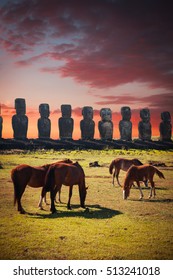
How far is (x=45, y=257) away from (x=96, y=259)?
40.1 inches

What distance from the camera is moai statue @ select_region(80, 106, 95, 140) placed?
3856 centimetres

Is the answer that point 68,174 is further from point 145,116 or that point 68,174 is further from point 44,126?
point 145,116

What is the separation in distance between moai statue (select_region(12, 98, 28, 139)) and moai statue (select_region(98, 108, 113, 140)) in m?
8.74

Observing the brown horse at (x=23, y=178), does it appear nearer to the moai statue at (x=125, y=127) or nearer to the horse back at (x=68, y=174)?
the horse back at (x=68, y=174)

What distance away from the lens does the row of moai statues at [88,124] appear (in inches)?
1449

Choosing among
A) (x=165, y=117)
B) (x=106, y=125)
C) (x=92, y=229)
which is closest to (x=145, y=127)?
(x=165, y=117)

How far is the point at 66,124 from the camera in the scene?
38469mm

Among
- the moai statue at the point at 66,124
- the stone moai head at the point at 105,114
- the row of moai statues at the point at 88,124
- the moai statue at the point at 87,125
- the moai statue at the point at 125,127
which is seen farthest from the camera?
the stone moai head at the point at 105,114

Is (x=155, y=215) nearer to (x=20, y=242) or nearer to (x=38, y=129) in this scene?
(x=20, y=242)

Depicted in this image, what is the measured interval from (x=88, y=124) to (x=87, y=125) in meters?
0.18

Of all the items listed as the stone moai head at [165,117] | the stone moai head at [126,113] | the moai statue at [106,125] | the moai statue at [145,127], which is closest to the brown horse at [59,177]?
the moai statue at [106,125]

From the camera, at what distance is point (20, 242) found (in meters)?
7.21

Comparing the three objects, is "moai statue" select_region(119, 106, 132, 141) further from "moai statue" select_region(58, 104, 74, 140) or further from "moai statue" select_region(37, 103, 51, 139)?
"moai statue" select_region(37, 103, 51, 139)

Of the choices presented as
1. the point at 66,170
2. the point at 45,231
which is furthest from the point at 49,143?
the point at 45,231
